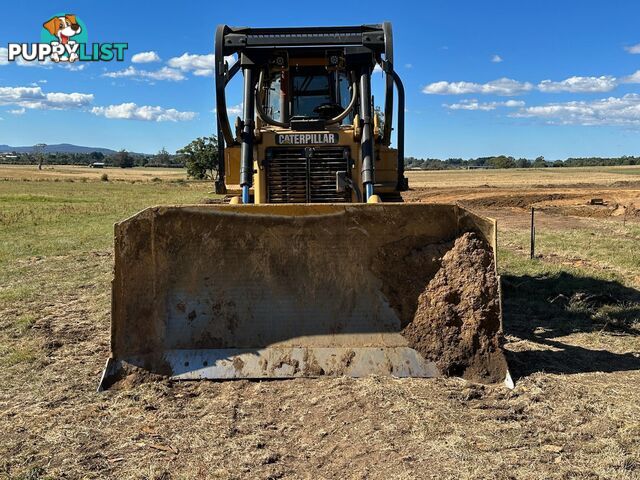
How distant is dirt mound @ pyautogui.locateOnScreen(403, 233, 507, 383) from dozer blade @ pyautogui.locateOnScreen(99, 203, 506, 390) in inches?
2.9

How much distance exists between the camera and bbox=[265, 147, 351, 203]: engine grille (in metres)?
6.73

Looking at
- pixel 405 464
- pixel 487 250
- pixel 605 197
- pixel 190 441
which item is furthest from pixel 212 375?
pixel 605 197

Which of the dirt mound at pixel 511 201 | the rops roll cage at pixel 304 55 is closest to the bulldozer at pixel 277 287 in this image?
the rops roll cage at pixel 304 55

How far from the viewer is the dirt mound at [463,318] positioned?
4863mm

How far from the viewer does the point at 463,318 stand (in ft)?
16.2

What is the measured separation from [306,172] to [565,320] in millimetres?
3339

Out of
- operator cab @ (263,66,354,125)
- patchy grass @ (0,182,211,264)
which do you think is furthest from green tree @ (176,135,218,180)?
operator cab @ (263,66,354,125)

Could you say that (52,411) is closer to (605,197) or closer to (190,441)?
(190,441)

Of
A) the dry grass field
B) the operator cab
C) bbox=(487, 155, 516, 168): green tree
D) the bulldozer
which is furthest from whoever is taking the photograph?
bbox=(487, 155, 516, 168): green tree

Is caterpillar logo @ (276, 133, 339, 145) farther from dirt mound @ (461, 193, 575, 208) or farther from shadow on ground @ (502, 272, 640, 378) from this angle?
dirt mound @ (461, 193, 575, 208)

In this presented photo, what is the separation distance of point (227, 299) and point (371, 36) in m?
3.62

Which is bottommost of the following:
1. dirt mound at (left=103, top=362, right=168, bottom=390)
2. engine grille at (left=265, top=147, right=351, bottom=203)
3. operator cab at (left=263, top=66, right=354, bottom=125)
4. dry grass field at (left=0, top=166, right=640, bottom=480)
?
dry grass field at (left=0, top=166, right=640, bottom=480)

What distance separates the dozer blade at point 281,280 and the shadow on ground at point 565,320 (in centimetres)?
121

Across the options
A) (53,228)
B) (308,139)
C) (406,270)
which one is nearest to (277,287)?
(406,270)
